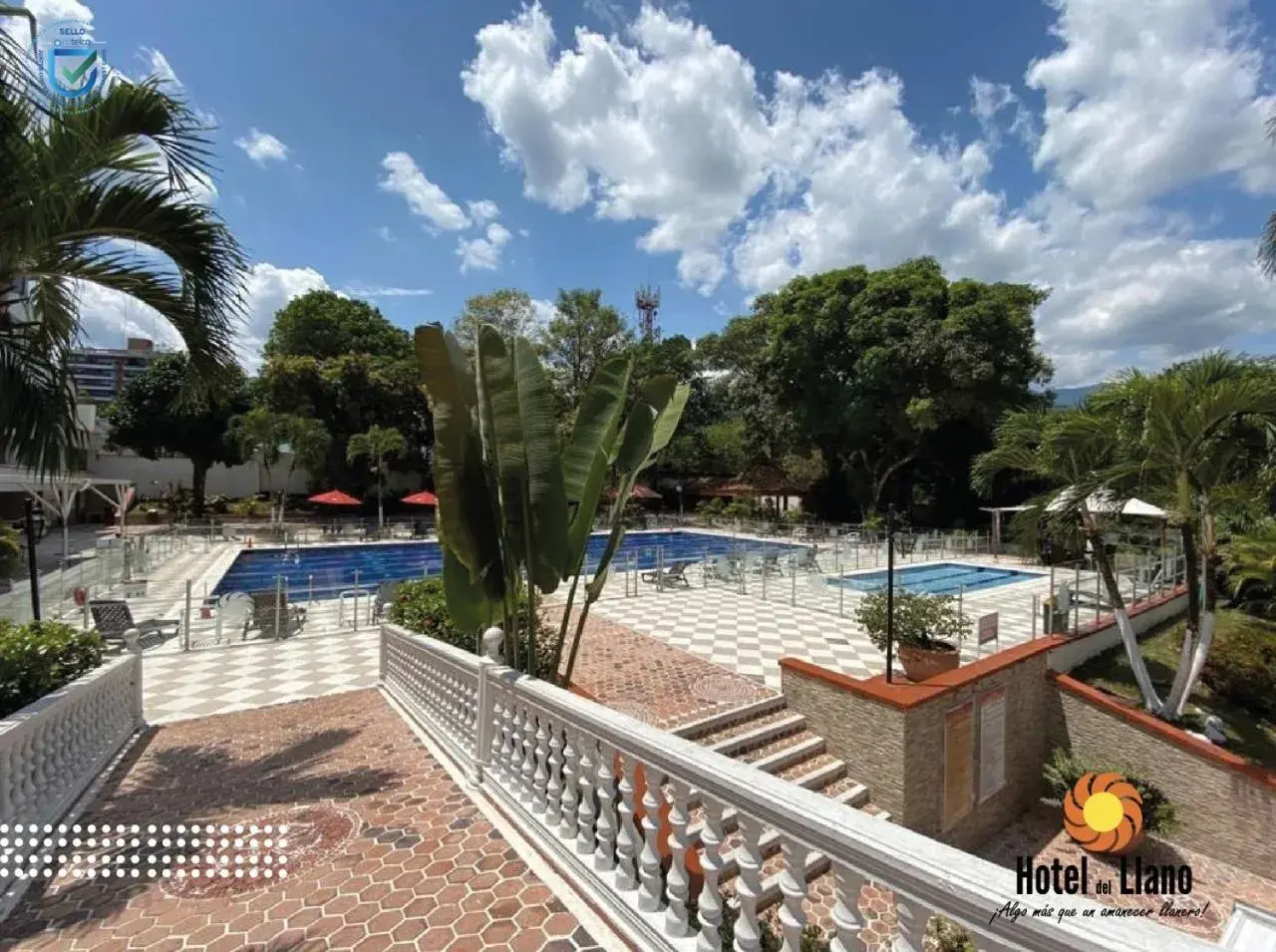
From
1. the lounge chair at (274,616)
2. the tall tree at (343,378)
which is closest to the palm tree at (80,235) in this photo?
the lounge chair at (274,616)

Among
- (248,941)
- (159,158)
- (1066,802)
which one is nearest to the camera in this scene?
(248,941)

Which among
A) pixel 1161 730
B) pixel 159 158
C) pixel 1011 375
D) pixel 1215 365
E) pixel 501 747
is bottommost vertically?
pixel 1161 730

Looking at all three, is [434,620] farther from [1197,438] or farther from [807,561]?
[807,561]

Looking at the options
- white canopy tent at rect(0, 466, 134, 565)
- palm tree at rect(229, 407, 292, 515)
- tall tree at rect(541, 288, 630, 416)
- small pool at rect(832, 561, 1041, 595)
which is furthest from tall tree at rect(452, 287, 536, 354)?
small pool at rect(832, 561, 1041, 595)

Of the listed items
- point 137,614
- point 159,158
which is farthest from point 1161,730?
point 137,614

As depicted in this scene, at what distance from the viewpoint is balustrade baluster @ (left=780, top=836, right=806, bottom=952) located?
2.01 metres

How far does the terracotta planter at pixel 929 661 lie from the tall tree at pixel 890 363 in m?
18.6

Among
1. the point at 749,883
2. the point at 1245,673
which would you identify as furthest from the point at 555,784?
the point at 1245,673

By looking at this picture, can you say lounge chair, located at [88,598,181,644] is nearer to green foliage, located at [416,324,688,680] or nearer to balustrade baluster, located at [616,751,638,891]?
green foliage, located at [416,324,688,680]

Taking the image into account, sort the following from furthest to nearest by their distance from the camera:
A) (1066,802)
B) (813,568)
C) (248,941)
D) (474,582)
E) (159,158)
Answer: (813,568)
(1066,802)
(474,582)
(159,158)
(248,941)

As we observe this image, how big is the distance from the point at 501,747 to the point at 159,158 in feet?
14.9

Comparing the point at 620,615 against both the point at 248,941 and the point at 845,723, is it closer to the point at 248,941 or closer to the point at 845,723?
the point at 845,723

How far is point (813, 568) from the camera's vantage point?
632 inches

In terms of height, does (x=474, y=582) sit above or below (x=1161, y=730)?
above
